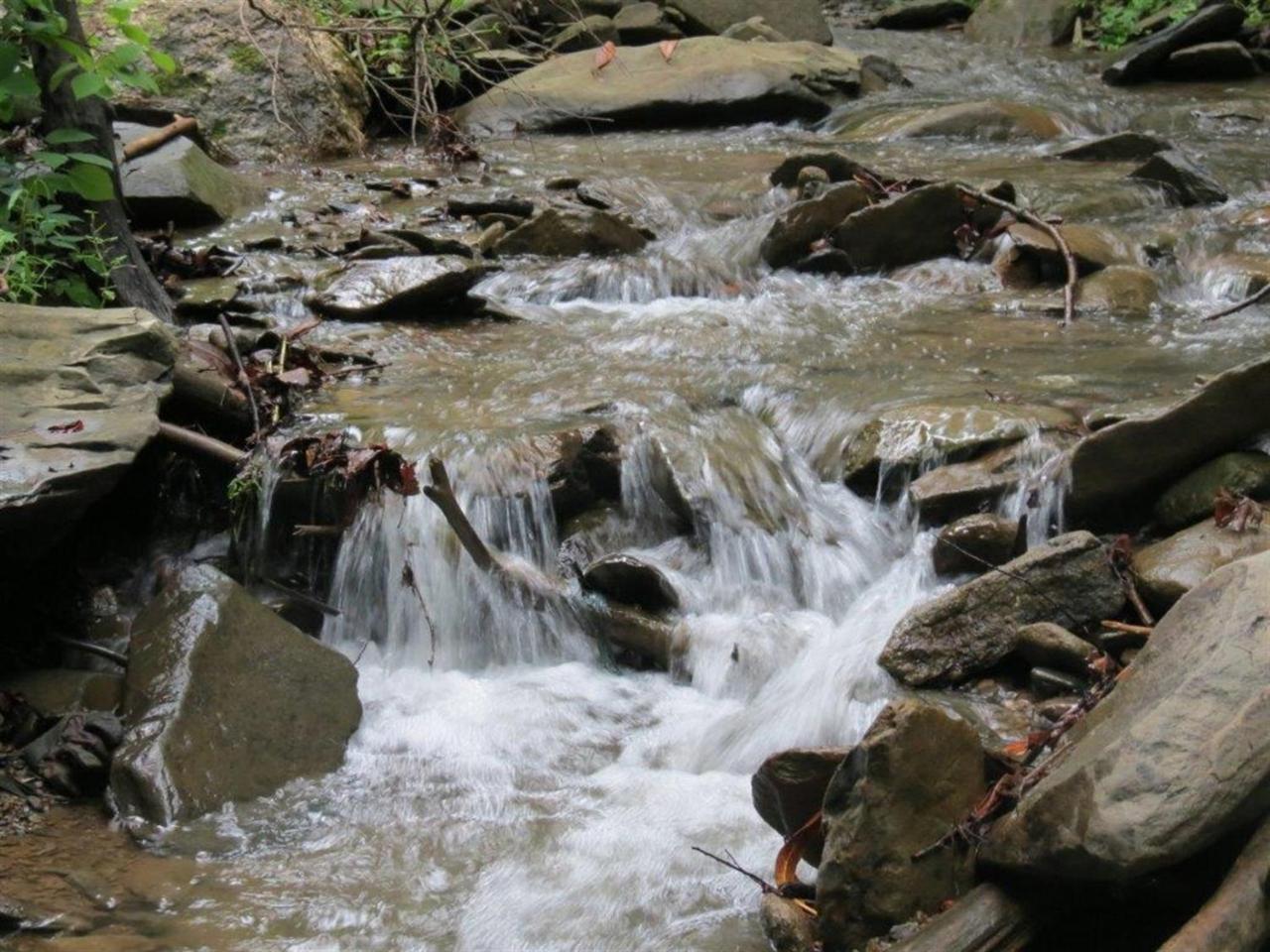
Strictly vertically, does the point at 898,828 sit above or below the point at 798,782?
above

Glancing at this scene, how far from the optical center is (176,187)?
782cm

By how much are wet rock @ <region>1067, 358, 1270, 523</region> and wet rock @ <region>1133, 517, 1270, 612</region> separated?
1.11 ft

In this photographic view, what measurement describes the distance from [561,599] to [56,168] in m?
2.74

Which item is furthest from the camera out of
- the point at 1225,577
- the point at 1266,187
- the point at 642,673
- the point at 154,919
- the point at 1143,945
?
the point at 1266,187

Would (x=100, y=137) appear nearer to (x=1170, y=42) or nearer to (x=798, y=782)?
(x=798, y=782)

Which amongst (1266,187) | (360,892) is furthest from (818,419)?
(1266,187)

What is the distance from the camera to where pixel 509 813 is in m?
3.85

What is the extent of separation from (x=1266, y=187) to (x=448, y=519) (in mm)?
6612

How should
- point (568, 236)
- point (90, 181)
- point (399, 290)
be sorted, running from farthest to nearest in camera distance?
point (568, 236) < point (399, 290) < point (90, 181)

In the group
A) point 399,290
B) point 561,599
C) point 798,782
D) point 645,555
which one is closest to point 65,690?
point 561,599

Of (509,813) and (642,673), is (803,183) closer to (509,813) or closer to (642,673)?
(642,673)

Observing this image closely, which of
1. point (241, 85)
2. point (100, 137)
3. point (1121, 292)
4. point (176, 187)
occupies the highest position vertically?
point (100, 137)

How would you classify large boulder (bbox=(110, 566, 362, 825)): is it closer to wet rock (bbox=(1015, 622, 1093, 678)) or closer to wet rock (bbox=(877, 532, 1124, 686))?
wet rock (bbox=(877, 532, 1124, 686))

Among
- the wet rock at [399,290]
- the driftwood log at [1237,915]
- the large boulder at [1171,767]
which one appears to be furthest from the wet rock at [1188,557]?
the wet rock at [399,290]
